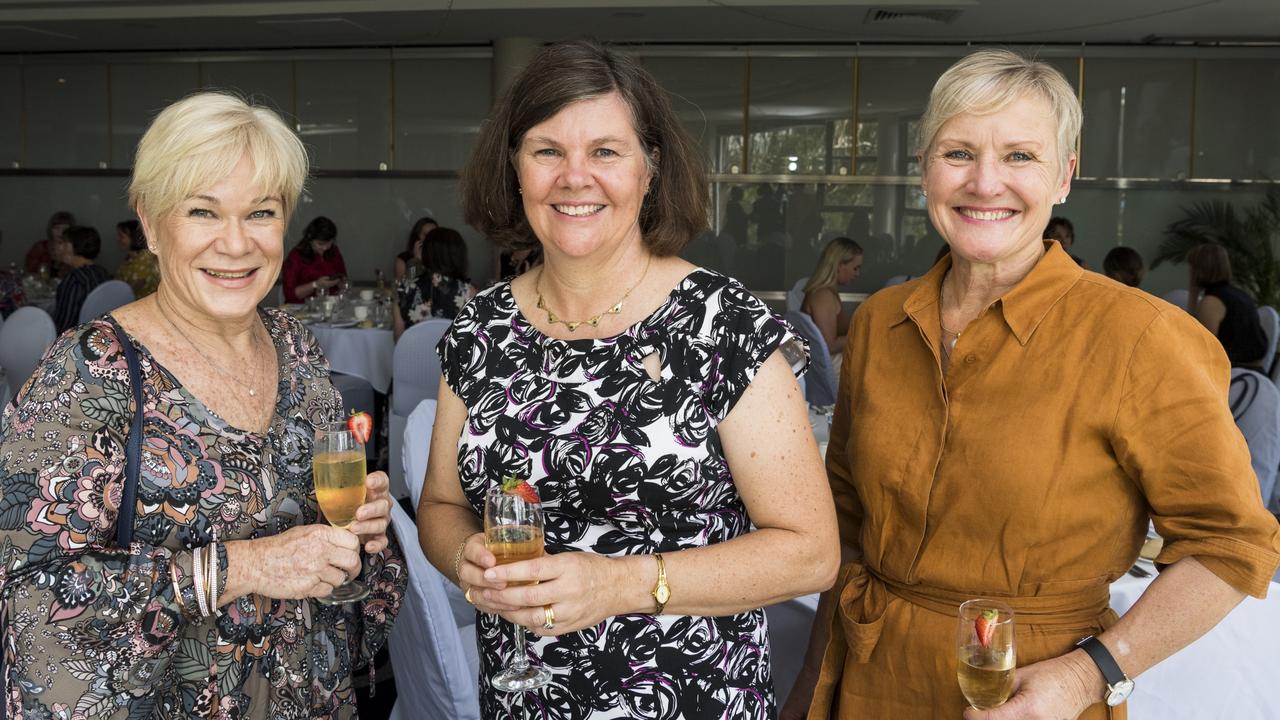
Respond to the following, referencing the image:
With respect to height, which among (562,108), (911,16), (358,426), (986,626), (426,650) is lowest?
(426,650)

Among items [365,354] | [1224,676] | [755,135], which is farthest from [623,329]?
[755,135]

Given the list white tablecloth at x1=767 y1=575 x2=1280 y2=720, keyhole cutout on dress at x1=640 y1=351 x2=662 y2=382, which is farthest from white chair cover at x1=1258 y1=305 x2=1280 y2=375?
keyhole cutout on dress at x1=640 y1=351 x2=662 y2=382

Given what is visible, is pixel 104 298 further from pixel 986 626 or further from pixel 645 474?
pixel 986 626

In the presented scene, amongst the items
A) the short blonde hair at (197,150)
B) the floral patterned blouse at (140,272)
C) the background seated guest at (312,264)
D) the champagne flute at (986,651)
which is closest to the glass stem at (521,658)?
the champagne flute at (986,651)

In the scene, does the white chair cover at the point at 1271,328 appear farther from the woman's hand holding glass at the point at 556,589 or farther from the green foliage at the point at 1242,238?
the woman's hand holding glass at the point at 556,589

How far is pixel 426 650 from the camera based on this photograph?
225 centimetres

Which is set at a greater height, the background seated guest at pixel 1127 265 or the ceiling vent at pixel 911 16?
the ceiling vent at pixel 911 16

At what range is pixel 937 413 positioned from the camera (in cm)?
166

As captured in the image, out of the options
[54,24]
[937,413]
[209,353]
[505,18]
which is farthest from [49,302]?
[937,413]

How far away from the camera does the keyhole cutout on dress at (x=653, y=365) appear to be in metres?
1.65

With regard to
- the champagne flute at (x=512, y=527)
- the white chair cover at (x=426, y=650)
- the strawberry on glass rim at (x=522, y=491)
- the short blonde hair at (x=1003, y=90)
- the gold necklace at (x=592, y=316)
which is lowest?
the white chair cover at (x=426, y=650)

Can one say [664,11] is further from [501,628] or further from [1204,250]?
[501,628]

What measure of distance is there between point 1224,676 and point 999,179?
3.85 feet

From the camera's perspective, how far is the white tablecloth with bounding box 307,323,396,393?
283 inches
